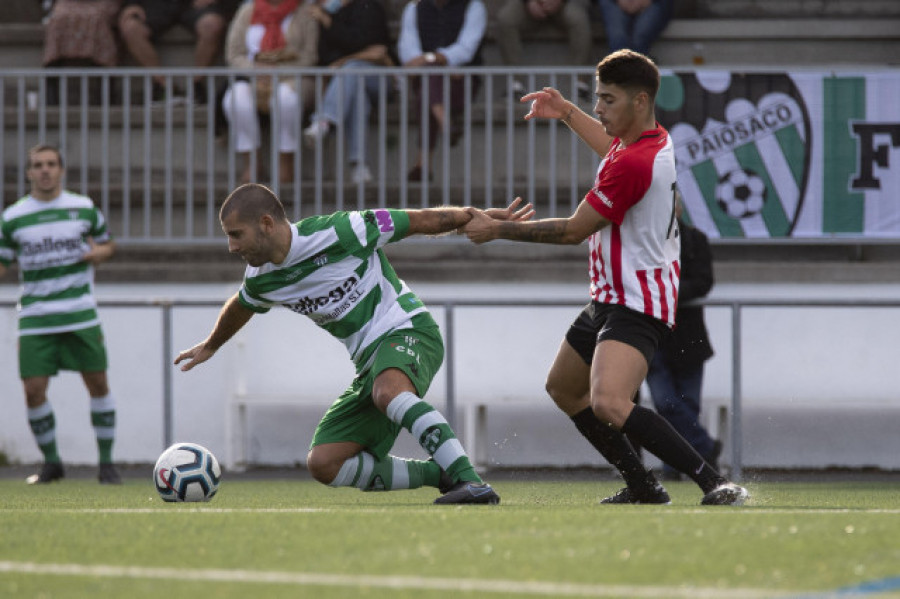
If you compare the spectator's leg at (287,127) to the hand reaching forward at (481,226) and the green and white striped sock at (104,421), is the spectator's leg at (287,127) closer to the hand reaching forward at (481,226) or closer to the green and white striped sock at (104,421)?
the green and white striped sock at (104,421)

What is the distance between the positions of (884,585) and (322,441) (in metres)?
3.63

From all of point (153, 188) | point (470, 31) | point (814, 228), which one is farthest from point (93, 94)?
point (814, 228)

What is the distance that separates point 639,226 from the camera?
6852 millimetres

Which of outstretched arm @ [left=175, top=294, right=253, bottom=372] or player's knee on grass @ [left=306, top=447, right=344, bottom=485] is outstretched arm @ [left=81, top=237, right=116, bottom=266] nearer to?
outstretched arm @ [left=175, top=294, right=253, bottom=372]

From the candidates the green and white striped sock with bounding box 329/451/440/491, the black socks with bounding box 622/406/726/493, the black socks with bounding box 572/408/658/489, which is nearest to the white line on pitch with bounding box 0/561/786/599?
the black socks with bounding box 622/406/726/493

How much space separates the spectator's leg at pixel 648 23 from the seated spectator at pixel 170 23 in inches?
149

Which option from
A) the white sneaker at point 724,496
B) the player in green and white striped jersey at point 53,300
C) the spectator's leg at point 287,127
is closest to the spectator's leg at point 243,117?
the spectator's leg at point 287,127

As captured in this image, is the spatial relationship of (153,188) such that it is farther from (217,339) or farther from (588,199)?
(588,199)

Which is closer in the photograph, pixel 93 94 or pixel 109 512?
pixel 109 512

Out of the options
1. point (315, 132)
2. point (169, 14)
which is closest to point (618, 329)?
point (315, 132)

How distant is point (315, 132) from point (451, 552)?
832 cm

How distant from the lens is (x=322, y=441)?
750cm

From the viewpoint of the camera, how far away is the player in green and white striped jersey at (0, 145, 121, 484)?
10836 mm

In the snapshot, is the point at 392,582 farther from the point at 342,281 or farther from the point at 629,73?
the point at 629,73
